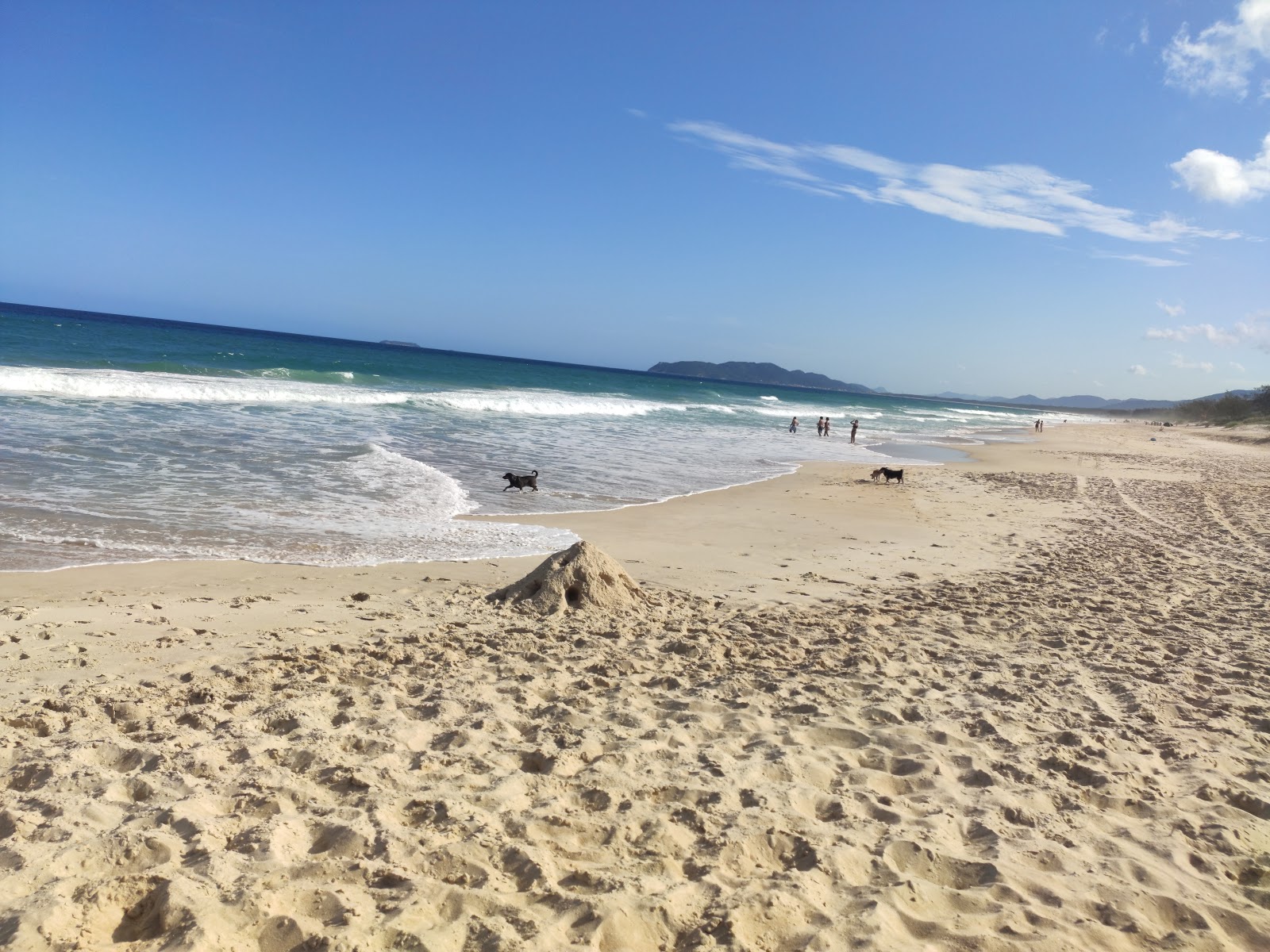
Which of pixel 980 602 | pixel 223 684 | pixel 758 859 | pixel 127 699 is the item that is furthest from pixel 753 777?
pixel 980 602

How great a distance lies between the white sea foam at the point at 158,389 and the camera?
79.0ft

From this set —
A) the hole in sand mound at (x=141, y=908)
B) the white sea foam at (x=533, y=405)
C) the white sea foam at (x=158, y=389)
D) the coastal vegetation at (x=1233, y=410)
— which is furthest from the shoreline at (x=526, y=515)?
the coastal vegetation at (x=1233, y=410)

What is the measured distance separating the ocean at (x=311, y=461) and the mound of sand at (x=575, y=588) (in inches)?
81.6

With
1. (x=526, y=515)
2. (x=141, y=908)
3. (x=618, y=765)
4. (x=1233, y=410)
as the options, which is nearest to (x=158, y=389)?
(x=526, y=515)

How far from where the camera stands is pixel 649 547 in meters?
9.80

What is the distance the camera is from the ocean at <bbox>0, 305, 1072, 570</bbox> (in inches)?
345

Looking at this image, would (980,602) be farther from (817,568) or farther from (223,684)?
(223,684)

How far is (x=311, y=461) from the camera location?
14438 mm

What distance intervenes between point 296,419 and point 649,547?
15.6m

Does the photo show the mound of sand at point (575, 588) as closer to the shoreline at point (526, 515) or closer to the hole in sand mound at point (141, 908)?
Answer: the shoreline at point (526, 515)

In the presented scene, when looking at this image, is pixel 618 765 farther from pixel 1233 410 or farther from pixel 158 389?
pixel 1233 410

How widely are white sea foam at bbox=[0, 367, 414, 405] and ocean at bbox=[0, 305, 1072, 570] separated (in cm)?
14

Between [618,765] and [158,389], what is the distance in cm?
2729

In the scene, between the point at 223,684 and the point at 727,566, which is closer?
the point at 223,684
